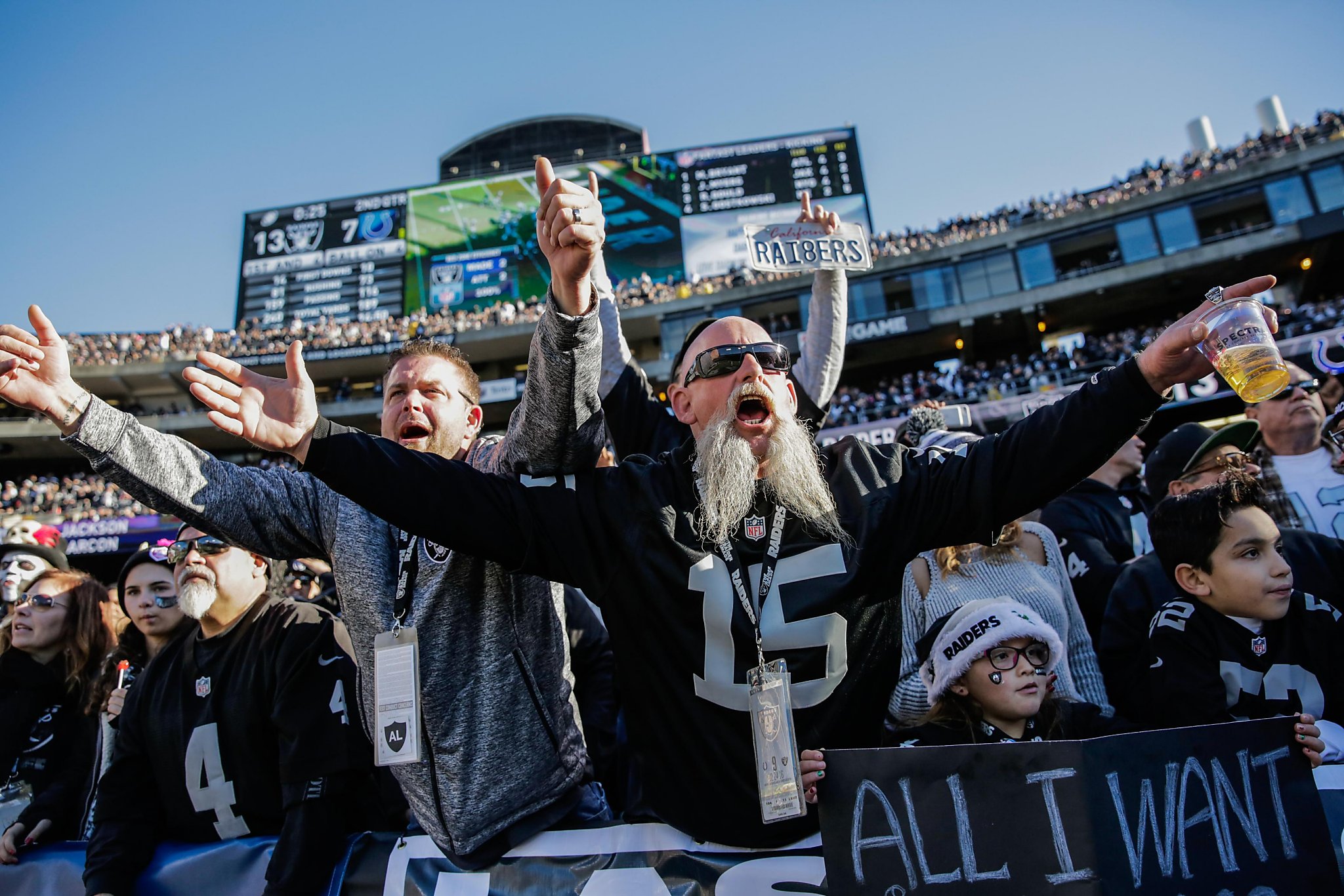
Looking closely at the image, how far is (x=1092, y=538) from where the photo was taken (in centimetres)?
349

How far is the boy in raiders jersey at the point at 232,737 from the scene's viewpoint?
2385mm

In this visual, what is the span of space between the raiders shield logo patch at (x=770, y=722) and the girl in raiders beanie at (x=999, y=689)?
28.9 inches

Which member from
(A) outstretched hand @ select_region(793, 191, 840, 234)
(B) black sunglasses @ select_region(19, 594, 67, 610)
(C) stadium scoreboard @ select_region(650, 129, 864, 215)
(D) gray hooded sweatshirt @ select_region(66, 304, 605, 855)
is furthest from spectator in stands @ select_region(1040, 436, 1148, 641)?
(C) stadium scoreboard @ select_region(650, 129, 864, 215)

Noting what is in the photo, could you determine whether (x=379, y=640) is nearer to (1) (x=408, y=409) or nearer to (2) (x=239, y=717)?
(1) (x=408, y=409)

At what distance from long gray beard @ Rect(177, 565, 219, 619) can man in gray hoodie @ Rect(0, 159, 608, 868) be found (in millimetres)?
905

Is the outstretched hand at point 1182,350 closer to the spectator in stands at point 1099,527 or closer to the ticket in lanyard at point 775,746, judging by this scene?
the ticket in lanyard at point 775,746

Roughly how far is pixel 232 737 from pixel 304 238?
37.2m

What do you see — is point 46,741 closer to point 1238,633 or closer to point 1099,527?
point 1238,633

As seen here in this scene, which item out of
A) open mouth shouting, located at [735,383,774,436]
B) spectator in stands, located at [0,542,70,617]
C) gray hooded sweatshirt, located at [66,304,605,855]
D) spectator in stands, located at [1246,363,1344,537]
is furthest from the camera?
spectator in stands, located at [0,542,70,617]

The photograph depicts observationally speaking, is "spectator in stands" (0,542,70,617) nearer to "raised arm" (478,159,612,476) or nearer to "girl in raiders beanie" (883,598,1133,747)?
"raised arm" (478,159,612,476)

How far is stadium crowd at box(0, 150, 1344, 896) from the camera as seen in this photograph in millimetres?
1695

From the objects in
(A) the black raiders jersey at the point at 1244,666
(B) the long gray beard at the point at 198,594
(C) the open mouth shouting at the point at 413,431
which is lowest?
(A) the black raiders jersey at the point at 1244,666

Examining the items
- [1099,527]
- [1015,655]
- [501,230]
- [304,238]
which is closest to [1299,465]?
[1099,527]

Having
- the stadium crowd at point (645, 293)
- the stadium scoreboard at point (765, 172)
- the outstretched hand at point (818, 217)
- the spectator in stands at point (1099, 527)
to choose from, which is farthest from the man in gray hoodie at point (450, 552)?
the stadium scoreboard at point (765, 172)
